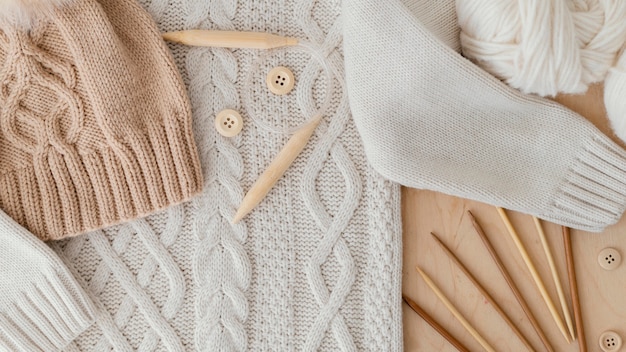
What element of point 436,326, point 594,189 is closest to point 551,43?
point 594,189

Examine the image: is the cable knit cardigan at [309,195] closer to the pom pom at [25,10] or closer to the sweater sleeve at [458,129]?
the sweater sleeve at [458,129]

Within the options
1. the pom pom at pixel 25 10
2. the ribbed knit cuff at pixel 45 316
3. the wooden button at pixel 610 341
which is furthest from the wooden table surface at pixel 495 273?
the pom pom at pixel 25 10

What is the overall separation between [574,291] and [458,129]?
13.3 inches

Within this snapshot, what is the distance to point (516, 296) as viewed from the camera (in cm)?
116

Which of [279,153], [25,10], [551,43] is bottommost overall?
[279,153]

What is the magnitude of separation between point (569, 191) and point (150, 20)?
29.6 inches

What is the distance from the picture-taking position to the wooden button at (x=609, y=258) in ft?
3.83

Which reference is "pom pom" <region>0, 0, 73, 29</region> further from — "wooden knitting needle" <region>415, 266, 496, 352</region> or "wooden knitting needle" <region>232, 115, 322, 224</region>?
"wooden knitting needle" <region>415, 266, 496, 352</region>

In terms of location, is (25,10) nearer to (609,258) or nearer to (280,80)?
(280,80)

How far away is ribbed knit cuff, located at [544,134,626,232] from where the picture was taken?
1131 mm

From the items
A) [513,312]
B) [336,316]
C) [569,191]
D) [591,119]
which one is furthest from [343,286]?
[591,119]

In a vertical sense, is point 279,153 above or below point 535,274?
above

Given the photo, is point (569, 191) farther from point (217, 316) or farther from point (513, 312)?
point (217, 316)

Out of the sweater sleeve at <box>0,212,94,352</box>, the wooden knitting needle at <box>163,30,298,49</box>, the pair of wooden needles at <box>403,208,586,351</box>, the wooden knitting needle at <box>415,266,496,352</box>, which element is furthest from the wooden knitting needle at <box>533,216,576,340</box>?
the sweater sleeve at <box>0,212,94,352</box>
